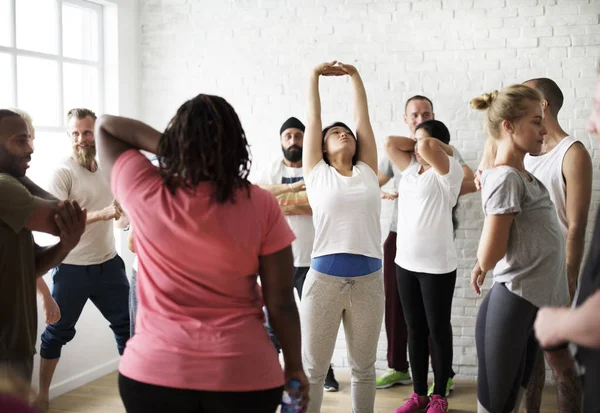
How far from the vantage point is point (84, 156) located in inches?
164

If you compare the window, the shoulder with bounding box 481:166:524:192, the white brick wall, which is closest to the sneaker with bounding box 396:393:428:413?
the white brick wall

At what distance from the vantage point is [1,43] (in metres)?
4.30

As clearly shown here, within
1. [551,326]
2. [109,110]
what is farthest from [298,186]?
[551,326]

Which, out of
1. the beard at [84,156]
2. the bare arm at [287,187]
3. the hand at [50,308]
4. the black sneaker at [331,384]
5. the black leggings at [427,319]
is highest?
the beard at [84,156]

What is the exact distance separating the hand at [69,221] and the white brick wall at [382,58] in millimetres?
3002

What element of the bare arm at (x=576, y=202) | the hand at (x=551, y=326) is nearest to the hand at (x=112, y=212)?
the bare arm at (x=576, y=202)

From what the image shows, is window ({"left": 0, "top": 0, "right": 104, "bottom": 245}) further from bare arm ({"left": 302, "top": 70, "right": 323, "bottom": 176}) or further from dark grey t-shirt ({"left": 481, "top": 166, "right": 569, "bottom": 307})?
dark grey t-shirt ({"left": 481, "top": 166, "right": 569, "bottom": 307})

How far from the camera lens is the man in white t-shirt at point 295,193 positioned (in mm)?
4324

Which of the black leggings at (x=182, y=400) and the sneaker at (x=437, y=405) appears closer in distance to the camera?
the black leggings at (x=182, y=400)

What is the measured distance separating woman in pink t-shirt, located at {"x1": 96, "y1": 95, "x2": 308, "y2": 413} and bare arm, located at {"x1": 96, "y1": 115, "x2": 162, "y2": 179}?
71 millimetres

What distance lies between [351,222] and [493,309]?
0.89 metres

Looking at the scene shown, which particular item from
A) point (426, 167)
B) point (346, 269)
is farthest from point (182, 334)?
point (426, 167)

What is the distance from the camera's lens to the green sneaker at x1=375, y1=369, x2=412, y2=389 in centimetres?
464

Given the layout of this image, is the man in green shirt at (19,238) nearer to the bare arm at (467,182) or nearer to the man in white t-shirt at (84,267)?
the man in white t-shirt at (84,267)
